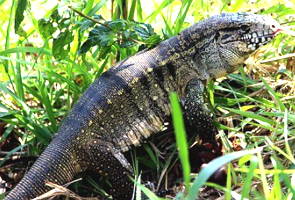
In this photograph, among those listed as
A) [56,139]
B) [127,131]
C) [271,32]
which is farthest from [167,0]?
[56,139]

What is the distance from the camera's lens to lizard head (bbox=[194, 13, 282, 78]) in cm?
402

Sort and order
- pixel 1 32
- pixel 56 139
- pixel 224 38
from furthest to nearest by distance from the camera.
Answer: pixel 1 32, pixel 224 38, pixel 56 139

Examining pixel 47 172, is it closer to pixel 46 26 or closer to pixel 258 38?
pixel 46 26

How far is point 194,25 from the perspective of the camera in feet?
13.7

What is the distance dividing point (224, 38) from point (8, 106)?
5.80 feet

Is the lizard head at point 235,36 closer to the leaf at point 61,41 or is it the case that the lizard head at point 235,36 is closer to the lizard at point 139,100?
the lizard at point 139,100

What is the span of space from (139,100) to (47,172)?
2.88 feet

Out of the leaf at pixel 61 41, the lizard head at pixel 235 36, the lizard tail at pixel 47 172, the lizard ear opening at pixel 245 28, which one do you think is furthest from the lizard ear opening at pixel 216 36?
the lizard tail at pixel 47 172

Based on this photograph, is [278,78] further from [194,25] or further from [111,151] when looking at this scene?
[111,151]

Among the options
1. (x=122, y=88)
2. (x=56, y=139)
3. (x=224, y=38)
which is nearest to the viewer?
(x=56, y=139)

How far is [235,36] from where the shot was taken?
13.5ft

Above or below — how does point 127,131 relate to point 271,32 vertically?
below

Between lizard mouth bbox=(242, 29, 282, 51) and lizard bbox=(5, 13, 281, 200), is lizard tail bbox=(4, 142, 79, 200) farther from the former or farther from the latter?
lizard mouth bbox=(242, 29, 282, 51)

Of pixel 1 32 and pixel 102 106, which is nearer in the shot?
pixel 102 106
